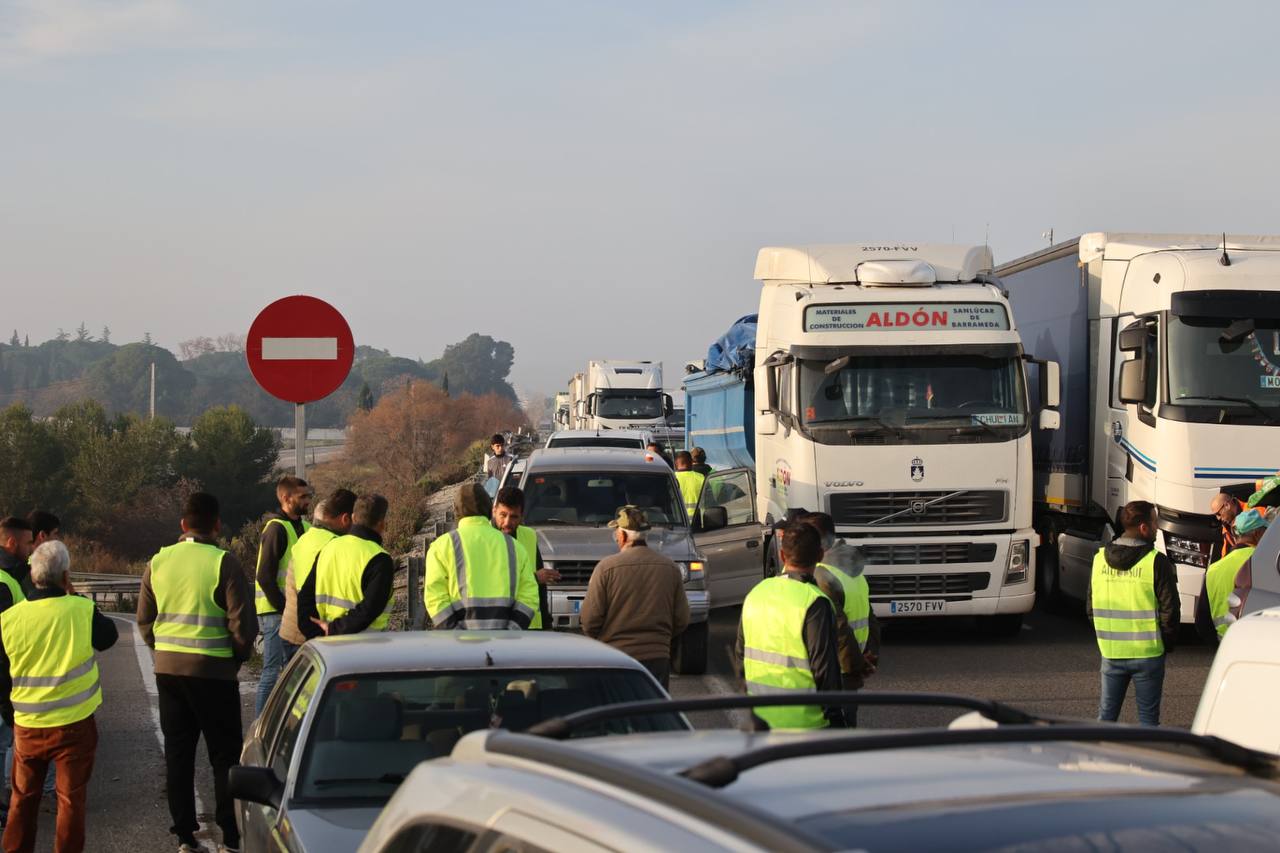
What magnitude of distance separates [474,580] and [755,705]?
5637 mm

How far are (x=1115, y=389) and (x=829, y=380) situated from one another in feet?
9.21

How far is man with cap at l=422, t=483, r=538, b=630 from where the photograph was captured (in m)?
8.53

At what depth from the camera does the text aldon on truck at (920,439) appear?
14.4 metres

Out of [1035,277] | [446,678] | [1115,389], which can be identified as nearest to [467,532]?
[446,678]

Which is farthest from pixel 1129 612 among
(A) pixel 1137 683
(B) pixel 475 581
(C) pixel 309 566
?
(C) pixel 309 566

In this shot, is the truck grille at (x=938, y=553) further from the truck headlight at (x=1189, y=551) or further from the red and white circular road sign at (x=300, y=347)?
the red and white circular road sign at (x=300, y=347)

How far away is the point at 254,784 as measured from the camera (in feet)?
17.5

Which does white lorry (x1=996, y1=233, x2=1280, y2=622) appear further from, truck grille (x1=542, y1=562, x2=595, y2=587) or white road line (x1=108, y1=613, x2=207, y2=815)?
white road line (x1=108, y1=613, x2=207, y2=815)

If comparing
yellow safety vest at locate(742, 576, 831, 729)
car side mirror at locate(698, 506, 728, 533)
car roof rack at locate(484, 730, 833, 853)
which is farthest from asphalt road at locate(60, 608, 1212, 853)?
car roof rack at locate(484, 730, 833, 853)

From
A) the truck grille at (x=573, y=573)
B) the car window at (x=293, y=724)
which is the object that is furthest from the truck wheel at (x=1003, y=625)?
the car window at (x=293, y=724)

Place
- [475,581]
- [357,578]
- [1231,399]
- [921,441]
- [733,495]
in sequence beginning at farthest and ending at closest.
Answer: [733,495], [921,441], [1231,399], [357,578], [475,581]

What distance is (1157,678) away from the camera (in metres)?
9.23

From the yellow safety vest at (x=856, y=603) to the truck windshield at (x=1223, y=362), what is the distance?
6841mm

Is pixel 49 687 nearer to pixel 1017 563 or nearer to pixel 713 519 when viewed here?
pixel 713 519
